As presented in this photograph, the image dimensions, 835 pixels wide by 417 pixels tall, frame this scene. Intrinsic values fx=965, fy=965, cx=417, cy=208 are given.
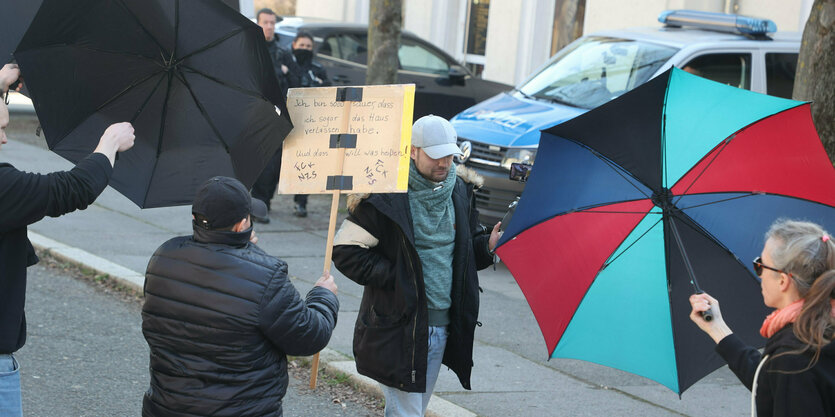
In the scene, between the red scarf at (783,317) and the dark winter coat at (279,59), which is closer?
the red scarf at (783,317)

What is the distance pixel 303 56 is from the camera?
36.8ft

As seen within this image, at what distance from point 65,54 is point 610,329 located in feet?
7.78

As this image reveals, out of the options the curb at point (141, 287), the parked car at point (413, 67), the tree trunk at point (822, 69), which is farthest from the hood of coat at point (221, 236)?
the parked car at point (413, 67)

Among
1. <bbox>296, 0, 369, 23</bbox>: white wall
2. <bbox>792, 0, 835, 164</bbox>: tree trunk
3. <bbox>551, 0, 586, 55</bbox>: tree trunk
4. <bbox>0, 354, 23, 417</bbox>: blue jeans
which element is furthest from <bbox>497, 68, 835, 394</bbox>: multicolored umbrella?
<bbox>296, 0, 369, 23</bbox>: white wall

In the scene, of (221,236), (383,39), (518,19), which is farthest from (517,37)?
(221,236)

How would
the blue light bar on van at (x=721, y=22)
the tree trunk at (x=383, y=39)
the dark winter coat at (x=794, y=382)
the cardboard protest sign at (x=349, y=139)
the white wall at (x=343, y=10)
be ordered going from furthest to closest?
the white wall at (x=343, y=10) < the tree trunk at (x=383, y=39) < the blue light bar on van at (x=721, y=22) < the cardboard protest sign at (x=349, y=139) < the dark winter coat at (x=794, y=382)

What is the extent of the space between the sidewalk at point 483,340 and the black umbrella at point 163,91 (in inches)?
86.9

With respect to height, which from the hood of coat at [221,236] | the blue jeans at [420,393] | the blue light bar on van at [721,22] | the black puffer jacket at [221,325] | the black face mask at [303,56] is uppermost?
the blue light bar on van at [721,22]

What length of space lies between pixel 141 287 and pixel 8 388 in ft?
14.9

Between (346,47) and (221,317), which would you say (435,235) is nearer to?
(221,317)

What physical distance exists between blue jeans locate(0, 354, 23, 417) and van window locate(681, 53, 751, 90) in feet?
25.1

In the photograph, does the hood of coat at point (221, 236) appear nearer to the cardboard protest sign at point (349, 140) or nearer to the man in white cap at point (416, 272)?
the cardboard protest sign at point (349, 140)

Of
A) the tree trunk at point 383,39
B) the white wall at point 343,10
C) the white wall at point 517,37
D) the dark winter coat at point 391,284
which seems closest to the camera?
the dark winter coat at point 391,284

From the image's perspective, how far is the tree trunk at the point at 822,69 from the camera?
21.5 ft
